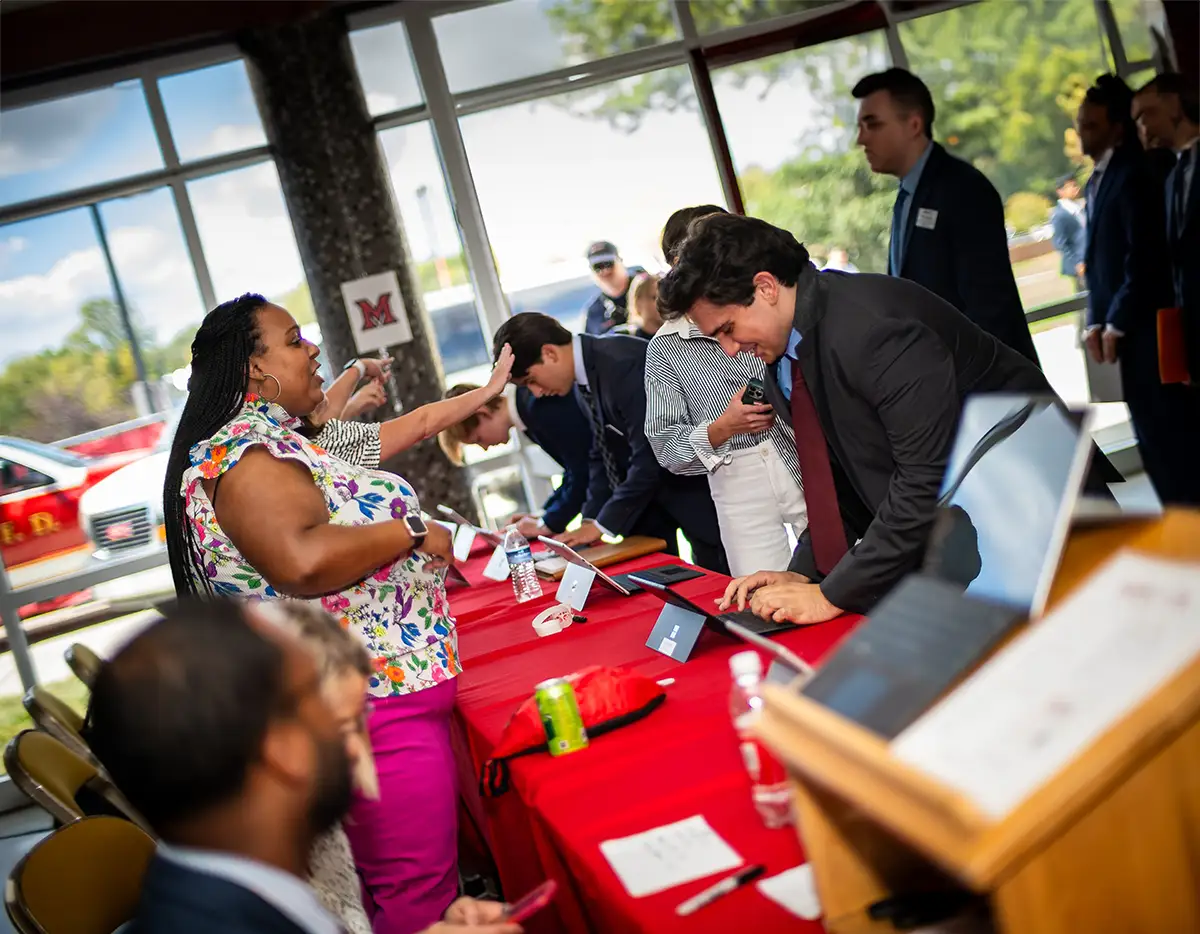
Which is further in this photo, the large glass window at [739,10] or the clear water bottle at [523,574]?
the large glass window at [739,10]

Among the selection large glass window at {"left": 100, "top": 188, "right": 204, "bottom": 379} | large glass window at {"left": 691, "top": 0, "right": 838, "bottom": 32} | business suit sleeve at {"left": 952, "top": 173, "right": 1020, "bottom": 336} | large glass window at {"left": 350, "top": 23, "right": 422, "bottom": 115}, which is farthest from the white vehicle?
business suit sleeve at {"left": 952, "top": 173, "right": 1020, "bottom": 336}

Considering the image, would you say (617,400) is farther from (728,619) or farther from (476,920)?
(476,920)

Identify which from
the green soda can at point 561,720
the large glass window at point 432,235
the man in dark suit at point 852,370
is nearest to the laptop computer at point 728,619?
the man in dark suit at point 852,370

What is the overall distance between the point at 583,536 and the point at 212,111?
3.78 m

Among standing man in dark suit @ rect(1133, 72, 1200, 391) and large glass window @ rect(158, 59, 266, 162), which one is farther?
large glass window @ rect(158, 59, 266, 162)

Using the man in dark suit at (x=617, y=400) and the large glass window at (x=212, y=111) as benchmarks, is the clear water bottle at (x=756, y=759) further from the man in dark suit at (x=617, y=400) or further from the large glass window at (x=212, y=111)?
the large glass window at (x=212, y=111)

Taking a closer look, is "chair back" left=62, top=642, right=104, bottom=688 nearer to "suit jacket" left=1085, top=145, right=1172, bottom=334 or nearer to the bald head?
the bald head

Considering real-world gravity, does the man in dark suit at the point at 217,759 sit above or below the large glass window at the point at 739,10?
below

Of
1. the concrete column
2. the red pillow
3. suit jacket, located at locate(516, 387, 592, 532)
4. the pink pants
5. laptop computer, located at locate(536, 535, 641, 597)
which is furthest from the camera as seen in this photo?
the concrete column

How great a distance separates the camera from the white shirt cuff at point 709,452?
304 cm

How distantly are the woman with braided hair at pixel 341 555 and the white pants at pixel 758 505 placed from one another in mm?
Result: 1181

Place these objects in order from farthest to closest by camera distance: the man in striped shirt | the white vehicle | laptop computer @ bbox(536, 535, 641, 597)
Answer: the white vehicle < the man in striped shirt < laptop computer @ bbox(536, 535, 641, 597)

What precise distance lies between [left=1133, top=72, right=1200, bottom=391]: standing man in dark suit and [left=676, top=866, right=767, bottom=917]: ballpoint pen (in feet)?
11.5

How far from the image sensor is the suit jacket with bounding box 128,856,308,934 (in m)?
1.04
